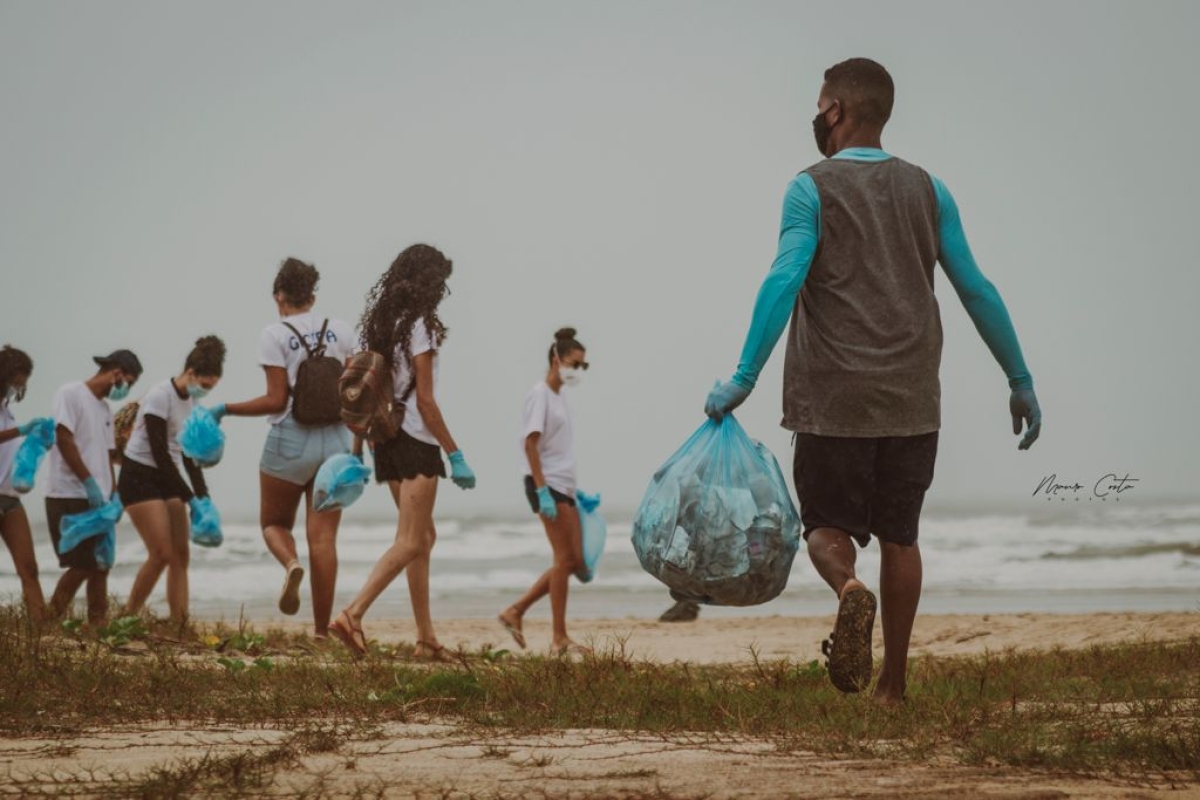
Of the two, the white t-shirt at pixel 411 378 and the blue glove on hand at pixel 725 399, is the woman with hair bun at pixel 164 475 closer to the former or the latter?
the white t-shirt at pixel 411 378

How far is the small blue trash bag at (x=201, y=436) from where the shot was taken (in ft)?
27.9

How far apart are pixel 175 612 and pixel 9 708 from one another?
14.0 feet

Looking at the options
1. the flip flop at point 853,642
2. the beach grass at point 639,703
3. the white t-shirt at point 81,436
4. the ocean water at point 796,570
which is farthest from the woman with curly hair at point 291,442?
the ocean water at point 796,570

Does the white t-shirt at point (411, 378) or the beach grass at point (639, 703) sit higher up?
the white t-shirt at point (411, 378)

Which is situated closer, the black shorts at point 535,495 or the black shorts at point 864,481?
the black shorts at point 864,481

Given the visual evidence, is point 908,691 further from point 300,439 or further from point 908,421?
point 300,439

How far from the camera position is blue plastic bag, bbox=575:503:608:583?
9.47 metres

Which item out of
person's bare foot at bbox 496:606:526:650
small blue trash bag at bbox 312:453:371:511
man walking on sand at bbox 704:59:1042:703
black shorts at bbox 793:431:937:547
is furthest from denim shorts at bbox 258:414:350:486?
black shorts at bbox 793:431:937:547

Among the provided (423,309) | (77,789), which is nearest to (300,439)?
(423,309)

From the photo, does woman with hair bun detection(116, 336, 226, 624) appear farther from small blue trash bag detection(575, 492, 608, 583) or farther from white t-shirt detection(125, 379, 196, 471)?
small blue trash bag detection(575, 492, 608, 583)

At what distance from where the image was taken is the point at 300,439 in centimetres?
799

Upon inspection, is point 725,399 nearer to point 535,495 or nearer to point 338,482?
point 338,482

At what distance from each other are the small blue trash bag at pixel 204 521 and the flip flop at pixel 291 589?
61.5 inches

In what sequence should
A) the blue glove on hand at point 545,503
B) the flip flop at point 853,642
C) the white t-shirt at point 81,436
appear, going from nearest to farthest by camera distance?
the flip flop at point 853,642
the blue glove on hand at point 545,503
the white t-shirt at point 81,436
